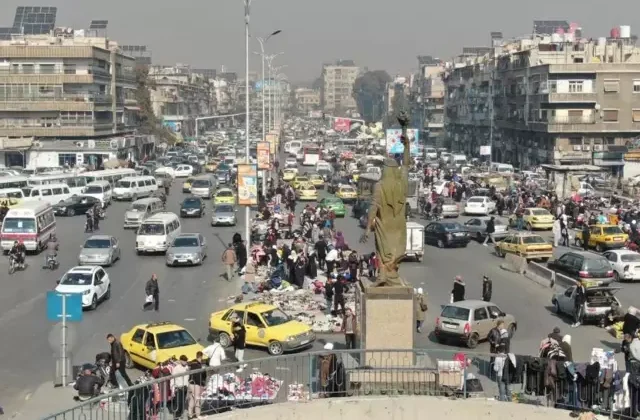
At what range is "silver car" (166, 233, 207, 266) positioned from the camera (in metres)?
33.8

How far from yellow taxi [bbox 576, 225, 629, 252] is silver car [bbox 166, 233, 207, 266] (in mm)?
15159

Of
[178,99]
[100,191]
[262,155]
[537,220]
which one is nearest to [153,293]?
[537,220]

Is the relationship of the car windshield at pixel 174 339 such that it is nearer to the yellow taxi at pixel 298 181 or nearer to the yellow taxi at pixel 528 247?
the yellow taxi at pixel 528 247

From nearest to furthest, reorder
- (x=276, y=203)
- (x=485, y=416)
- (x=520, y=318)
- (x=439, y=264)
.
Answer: (x=485, y=416) → (x=520, y=318) → (x=439, y=264) → (x=276, y=203)

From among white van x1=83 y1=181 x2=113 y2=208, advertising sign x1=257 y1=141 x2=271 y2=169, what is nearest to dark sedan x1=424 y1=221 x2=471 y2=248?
advertising sign x1=257 y1=141 x2=271 y2=169

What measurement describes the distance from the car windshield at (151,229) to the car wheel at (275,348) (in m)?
16.5

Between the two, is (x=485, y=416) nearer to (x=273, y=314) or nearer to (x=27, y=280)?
(x=273, y=314)

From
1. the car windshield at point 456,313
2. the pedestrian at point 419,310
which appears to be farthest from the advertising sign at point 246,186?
the car windshield at point 456,313

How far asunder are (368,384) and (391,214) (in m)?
2.77

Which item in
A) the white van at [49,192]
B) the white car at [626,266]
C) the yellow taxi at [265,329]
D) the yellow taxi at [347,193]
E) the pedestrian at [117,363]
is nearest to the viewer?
the pedestrian at [117,363]

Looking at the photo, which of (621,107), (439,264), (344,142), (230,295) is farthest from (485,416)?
(344,142)

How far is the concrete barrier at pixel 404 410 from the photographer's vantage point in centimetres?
1451

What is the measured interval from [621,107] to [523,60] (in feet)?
46.9

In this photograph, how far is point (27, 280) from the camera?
103 feet
